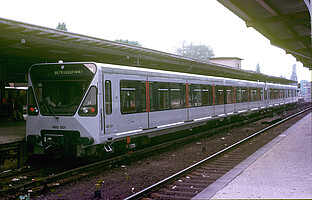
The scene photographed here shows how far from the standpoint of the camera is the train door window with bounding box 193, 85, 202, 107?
14.8 meters

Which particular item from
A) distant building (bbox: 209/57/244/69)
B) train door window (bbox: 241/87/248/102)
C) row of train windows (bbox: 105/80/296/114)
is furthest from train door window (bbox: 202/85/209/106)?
distant building (bbox: 209/57/244/69)

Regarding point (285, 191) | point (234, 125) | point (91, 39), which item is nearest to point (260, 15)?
point (91, 39)

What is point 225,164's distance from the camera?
980cm

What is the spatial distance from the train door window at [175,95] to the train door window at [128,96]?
8.46 feet

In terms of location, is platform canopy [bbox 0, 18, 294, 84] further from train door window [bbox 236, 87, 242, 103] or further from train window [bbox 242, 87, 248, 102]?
train window [bbox 242, 87, 248, 102]

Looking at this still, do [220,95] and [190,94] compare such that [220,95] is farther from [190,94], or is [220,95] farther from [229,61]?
[229,61]

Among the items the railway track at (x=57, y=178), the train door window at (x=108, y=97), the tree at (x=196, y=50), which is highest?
the tree at (x=196, y=50)

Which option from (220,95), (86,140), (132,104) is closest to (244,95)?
(220,95)

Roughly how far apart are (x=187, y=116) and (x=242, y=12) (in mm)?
5211

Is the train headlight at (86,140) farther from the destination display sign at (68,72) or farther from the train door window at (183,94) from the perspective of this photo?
the train door window at (183,94)

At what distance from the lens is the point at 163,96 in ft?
39.8

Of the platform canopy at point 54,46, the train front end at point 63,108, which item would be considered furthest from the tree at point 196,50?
the train front end at point 63,108

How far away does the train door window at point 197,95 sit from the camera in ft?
48.7

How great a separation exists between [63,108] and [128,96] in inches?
79.1
